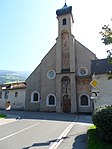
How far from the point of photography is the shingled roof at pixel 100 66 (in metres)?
32.7

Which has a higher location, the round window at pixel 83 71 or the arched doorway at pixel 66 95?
the round window at pixel 83 71

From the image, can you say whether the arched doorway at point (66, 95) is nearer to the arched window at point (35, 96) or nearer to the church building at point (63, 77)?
the church building at point (63, 77)

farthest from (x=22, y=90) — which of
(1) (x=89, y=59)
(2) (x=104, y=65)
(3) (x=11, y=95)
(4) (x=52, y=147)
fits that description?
(4) (x=52, y=147)

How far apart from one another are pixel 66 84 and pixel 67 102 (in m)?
3.58

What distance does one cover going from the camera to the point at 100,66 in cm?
3412

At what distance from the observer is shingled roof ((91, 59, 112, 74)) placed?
3266 centimetres

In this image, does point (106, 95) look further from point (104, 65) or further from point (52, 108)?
point (52, 108)

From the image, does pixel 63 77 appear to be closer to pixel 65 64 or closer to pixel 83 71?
pixel 65 64

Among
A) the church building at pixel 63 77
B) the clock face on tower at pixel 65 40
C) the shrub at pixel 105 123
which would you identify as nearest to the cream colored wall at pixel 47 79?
the church building at pixel 63 77

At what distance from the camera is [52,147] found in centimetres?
893

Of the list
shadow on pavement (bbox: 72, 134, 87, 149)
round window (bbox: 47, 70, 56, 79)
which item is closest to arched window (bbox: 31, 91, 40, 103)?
round window (bbox: 47, 70, 56, 79)

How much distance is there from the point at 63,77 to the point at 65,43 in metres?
7.58

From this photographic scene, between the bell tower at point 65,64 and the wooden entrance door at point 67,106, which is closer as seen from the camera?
the bell tower at point 65,64

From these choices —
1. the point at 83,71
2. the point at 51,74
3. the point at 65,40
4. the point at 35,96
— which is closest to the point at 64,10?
the point at 65,40
